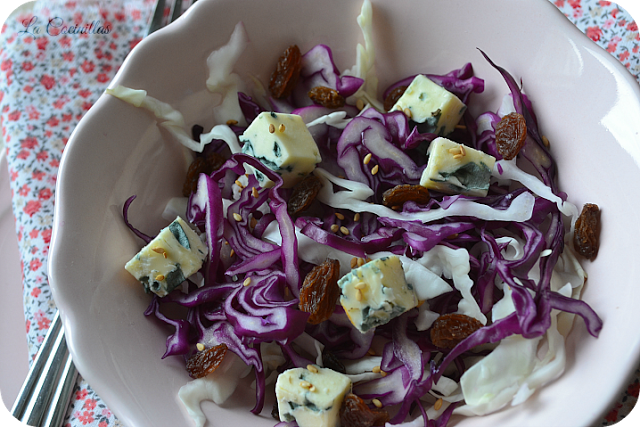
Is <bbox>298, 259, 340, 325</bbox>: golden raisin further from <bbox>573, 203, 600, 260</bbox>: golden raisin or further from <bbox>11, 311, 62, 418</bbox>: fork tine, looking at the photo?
<bbox>11, 311, 62, 418</bbox>: fork tine

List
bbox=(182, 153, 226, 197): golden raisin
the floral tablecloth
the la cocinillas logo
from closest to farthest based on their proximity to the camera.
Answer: bbox=(182, 153, 226, 197): golden raisin < the floral tablecloth < the la cocinillas logo

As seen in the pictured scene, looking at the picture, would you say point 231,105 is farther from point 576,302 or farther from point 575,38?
point 576,302

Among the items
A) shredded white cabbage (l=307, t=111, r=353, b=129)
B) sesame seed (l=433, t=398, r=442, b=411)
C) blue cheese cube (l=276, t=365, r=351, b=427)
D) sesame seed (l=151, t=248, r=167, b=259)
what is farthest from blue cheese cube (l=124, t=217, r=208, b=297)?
sesame seed (l=433, t=398, r=442, b=411)

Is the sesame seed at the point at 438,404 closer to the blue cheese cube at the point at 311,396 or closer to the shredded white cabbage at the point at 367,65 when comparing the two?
the blue cheese cube at the point at 311,396

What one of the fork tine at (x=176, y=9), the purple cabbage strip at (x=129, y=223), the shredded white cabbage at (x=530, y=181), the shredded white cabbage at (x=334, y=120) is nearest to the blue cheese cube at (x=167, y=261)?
the purple cabbage strip at (x=129, y=223)

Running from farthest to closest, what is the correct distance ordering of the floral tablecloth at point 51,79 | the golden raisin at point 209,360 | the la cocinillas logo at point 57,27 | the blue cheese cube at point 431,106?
the la cocinillas logo at point 57,27 → the floral tablecloth at point 51,79 → the blue cheese cube at point 431,106 → the golden raisin at point 209,360

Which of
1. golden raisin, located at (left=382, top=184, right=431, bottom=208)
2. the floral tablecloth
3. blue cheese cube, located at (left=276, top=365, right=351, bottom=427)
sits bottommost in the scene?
the floral tablecloth

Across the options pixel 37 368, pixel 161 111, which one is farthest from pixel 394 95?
pixel 37 368
